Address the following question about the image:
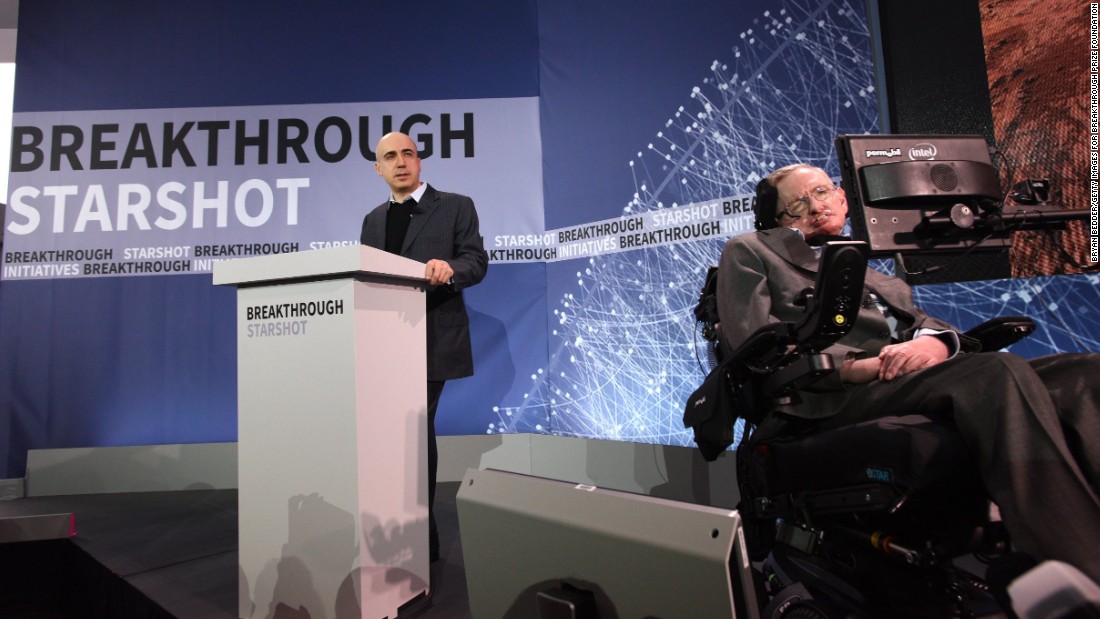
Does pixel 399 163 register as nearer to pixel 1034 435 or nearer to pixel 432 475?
pixel 432 475

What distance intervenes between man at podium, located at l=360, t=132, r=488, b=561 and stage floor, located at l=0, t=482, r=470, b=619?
417 millimetres

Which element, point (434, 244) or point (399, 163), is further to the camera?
point (399, 163)

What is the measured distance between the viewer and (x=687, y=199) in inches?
131

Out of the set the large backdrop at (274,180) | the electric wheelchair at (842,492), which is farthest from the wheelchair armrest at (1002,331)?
the large backdrop at (274,180)

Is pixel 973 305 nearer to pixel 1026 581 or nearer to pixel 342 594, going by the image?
pixel 1026 581

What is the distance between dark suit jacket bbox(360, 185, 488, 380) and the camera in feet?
8.08

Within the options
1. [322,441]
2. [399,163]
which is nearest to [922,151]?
[322,441]

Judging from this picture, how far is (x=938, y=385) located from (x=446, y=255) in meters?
1.92

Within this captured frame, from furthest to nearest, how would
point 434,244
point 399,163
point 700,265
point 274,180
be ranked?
point 274,180
point 700,265
point 399,163
point 434,244

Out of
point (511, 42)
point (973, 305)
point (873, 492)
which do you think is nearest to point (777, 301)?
point (873, 492)

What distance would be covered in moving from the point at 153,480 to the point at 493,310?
7.44 feet

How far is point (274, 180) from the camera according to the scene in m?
4.02

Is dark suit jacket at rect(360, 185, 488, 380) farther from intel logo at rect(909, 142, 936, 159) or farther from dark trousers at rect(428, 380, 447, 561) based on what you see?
intel logo at rect(909, 142, 936, 159)

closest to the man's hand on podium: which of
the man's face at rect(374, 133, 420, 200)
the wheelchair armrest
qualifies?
the man's face at rect(374, 133, 420, 200)
